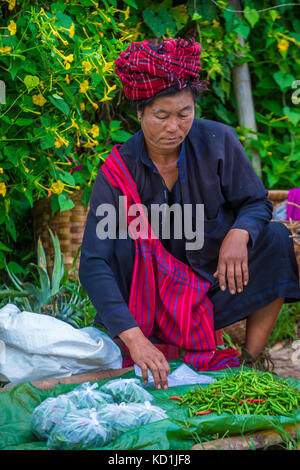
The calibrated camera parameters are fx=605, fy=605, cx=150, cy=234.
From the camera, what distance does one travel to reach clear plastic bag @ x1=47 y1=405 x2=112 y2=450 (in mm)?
1646

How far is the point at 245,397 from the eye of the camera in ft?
6.24

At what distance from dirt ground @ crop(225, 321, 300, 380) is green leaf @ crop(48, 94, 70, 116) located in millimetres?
1544

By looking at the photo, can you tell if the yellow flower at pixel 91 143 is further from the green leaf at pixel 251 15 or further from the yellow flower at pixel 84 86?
the green leaf at pixel 251 15

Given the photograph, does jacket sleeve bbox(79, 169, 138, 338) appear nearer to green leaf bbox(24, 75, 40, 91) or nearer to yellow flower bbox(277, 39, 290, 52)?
green leaf bbox(24, 75, 40, 91)

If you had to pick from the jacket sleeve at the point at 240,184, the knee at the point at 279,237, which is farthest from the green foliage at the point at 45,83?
the knee at the point at 279,237

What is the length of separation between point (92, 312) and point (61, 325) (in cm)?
41

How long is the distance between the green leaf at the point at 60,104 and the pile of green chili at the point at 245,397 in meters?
1.35

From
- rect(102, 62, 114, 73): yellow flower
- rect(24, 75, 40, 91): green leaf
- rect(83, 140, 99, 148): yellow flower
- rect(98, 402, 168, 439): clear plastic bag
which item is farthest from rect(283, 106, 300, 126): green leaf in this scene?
rect(98, 402, 168, 439): clear plastic bag

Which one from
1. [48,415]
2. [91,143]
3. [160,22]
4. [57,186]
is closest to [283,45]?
[160,22]

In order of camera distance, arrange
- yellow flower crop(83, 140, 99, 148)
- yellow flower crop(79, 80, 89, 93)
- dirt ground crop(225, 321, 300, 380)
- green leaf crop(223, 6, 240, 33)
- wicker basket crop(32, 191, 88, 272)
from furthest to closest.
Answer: green leaf crop(223, 6, 240, 33), wicker basket crop(32, 191, 88, 272), dirt ground crop(225, 321, 300, 380), yellow flower crop(83, 140, 99, 148), yellow flower crop(79, 80, 89, 93)

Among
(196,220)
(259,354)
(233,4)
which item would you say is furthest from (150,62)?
(233,4)

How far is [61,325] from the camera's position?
2.50 m
